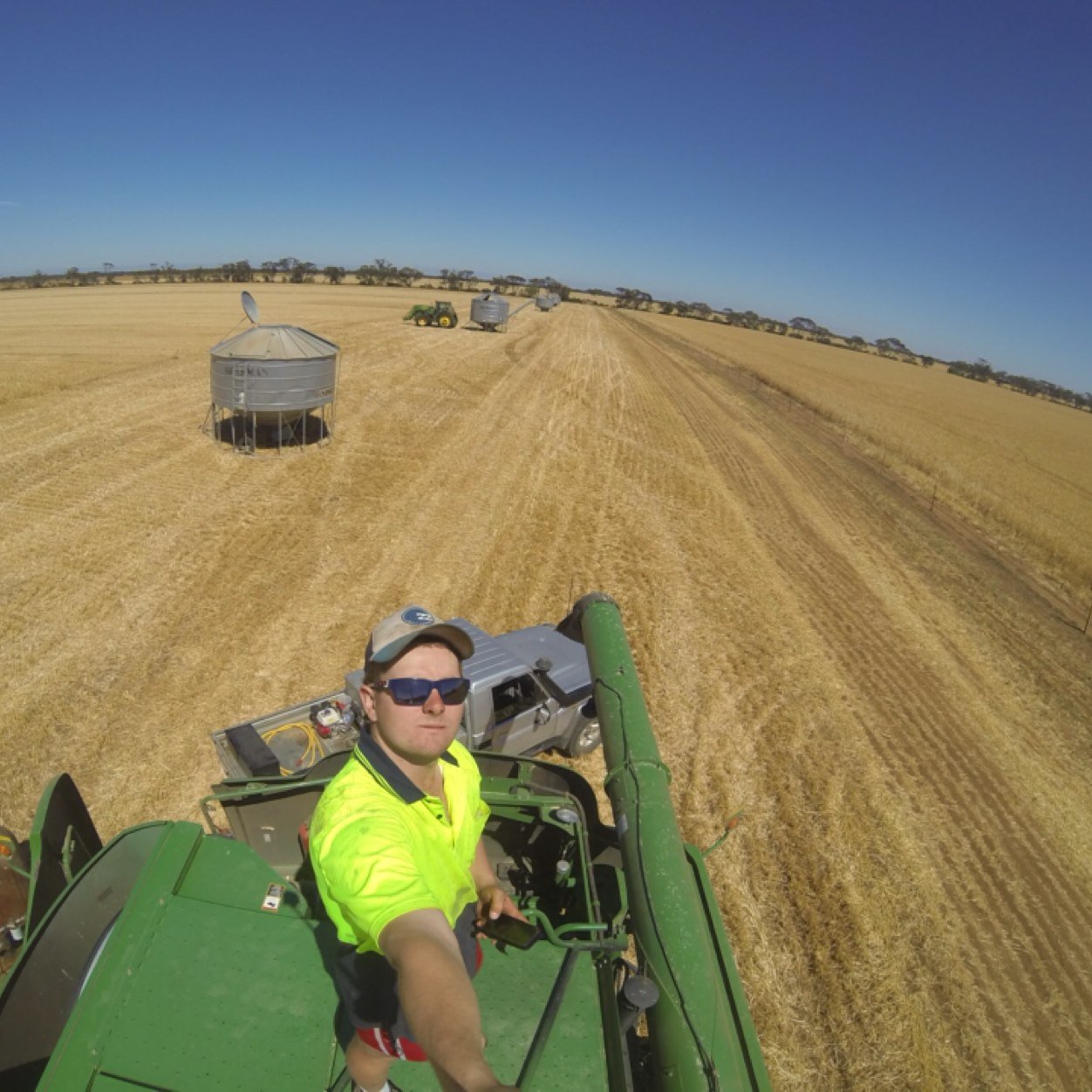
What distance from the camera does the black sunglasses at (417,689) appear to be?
7.00 ft

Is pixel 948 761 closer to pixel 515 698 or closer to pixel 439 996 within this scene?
pixel 515 698

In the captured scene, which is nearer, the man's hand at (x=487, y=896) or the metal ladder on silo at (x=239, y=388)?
the man's hand at (x=487, y=896)

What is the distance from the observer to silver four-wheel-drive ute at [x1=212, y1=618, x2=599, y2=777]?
6.39m

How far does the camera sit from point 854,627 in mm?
11906

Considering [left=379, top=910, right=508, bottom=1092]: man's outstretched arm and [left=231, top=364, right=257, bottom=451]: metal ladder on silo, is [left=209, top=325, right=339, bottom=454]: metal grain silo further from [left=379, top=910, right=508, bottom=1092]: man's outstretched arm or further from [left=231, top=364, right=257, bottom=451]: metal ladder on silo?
[left=379, top=910, right=508, bottom=1092]: man's outstretched arm

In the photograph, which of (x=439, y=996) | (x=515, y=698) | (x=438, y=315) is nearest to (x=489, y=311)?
(x=438, y=315)

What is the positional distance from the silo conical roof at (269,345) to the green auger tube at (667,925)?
1401 cm

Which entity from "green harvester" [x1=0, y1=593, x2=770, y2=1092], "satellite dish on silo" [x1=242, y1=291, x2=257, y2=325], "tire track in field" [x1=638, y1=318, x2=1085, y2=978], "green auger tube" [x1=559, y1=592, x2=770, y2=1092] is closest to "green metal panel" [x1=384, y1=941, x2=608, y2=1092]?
"green harvester" [x1=0, y1=593, x2=770, y2=1092]

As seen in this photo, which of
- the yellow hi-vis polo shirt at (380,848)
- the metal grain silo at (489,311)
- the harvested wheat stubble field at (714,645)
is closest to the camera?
the yellow hi-vis polo shirt at (380,848)

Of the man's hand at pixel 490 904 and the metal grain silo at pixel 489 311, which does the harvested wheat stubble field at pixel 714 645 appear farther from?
the metal grain silo at pixel 489 311

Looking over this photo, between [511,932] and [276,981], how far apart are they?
1005 millimetres

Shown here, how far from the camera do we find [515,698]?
728 cm

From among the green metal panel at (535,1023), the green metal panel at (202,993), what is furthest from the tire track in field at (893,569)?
the green metal panel at (202,993)

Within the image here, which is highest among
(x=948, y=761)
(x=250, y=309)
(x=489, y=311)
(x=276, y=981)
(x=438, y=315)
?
(x=489, y=311)
